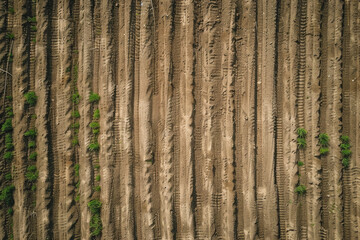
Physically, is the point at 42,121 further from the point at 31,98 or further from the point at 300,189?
the point at 300,189

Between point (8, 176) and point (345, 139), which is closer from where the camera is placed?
point (8, 176)

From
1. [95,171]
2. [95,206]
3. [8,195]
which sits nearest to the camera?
[8,195]

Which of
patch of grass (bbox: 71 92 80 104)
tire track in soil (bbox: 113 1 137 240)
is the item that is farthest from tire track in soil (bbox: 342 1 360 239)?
patch of grass (bbox: 71 92 80 104)

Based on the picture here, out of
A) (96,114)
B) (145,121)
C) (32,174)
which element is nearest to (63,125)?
(96,114)

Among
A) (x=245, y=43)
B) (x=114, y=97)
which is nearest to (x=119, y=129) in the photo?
(x=114, y=97)

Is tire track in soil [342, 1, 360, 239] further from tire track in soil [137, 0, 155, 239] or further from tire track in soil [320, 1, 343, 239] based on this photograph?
tire track in soil [137, 0, 155, 239]

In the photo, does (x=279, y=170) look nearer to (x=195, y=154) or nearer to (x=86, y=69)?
(x=195, y=154)
